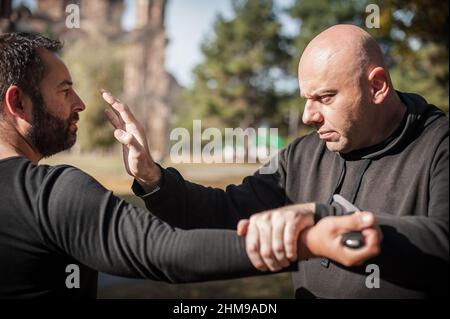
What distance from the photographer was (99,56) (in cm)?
4119

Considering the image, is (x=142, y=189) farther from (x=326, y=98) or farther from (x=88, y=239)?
(x=326, y=98)

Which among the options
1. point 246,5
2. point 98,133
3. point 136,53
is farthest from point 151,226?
point 136,53

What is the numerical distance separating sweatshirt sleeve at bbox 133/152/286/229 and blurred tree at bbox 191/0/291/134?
33.4 meters

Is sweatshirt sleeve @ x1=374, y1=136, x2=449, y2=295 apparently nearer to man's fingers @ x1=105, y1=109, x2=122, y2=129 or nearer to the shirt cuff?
the shirt cuff

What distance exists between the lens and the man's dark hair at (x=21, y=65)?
205 centimetres

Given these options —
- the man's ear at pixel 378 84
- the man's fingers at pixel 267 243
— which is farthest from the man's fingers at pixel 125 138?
the man's ear at pixel 378 84

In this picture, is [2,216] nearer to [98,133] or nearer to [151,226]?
[151,226]

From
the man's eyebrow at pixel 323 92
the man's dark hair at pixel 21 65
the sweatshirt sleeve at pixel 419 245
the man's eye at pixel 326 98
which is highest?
the man's dark hair at pixel 21 65

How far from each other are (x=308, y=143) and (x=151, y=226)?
128cm

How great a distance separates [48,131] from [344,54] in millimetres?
1477

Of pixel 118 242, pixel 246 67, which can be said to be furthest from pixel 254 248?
pixel 246 67

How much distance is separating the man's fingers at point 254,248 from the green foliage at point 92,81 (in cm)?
3136

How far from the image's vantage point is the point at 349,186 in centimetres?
240

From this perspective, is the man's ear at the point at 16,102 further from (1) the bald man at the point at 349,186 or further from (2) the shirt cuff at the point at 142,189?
(2) the shirt cuff at the point at 142,189
